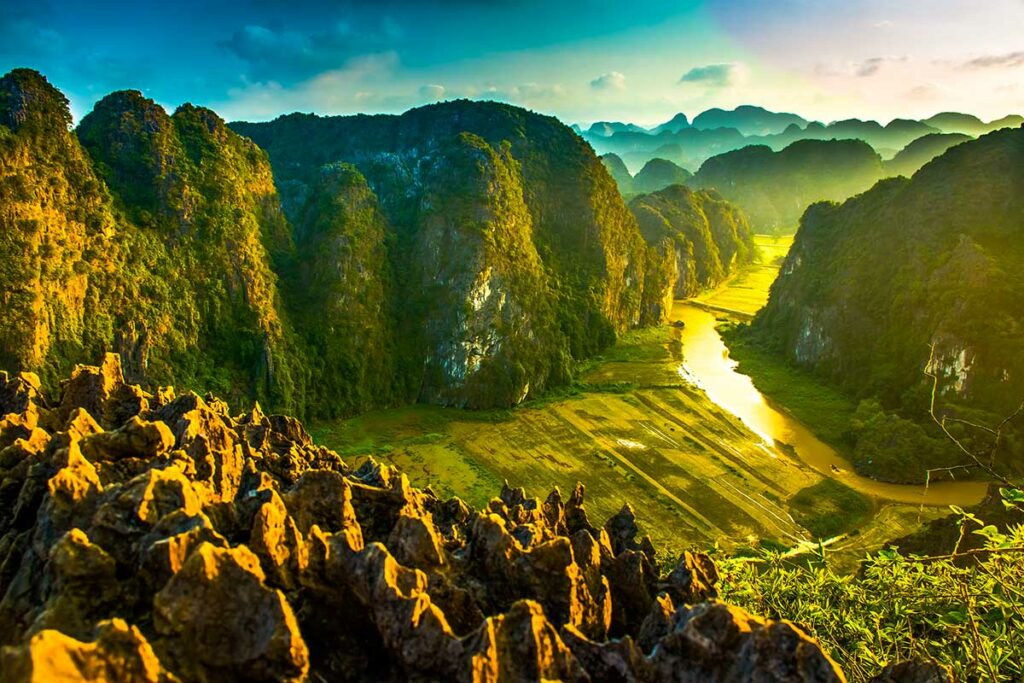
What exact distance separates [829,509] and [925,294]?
124 ft

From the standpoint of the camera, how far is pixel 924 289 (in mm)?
70000

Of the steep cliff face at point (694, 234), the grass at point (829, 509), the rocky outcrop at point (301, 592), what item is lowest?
the grass at point (829, 509)

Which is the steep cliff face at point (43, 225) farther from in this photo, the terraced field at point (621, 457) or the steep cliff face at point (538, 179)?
the steep cliff face at point (538, 179)

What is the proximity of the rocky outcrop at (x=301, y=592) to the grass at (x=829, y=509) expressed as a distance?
36.4 metres

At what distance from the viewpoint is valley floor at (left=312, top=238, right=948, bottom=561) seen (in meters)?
45.0

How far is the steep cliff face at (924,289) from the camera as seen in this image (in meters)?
60.3

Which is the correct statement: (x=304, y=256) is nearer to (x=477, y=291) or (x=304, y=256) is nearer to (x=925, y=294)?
(x=477, y=291)

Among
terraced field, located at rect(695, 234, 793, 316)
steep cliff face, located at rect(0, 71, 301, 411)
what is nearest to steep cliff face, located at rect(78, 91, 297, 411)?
steep cliff face, located at rect(0, 71, 301, 411)

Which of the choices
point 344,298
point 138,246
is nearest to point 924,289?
point 344,298

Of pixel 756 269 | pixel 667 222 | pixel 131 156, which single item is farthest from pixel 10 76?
pixel 756 269

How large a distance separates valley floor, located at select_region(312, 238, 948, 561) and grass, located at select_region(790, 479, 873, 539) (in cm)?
13

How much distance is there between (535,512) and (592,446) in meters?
40.8

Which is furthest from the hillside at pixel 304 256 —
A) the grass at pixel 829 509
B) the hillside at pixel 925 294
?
the grass at pixel 829 509

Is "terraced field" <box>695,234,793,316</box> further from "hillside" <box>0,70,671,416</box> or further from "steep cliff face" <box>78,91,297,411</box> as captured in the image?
"steep cliff face" <box>78,91,297,411</box>
